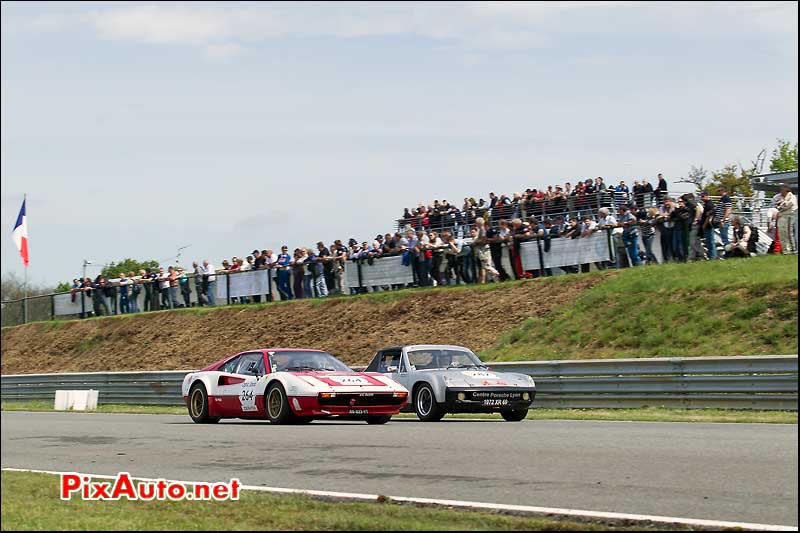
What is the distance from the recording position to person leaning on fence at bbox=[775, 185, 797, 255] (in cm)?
2448

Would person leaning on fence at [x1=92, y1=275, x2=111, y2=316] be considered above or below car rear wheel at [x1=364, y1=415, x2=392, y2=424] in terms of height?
above

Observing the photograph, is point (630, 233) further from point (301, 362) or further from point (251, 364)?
point (251, 364)

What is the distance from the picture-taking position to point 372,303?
34.0m

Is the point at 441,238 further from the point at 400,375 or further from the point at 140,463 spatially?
the point at 140,463

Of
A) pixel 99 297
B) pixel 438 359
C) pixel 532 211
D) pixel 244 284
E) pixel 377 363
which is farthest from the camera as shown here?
pixel 99 297

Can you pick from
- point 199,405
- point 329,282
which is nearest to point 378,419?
point 199,405

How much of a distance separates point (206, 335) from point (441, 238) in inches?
400

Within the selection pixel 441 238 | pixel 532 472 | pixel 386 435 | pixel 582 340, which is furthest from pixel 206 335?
pixel 532 472

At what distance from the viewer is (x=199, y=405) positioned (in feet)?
65.9

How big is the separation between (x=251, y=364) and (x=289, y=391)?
1.67 metres

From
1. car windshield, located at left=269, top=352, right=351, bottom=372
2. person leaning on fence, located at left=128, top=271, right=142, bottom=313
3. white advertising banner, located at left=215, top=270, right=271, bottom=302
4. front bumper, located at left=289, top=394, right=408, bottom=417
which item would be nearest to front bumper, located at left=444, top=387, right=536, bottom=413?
front bumper, located at left=289, top=394, right=408, bottom=417

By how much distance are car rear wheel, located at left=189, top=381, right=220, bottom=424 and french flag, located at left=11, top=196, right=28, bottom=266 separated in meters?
11.8

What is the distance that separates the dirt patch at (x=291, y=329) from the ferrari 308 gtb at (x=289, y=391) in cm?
1011

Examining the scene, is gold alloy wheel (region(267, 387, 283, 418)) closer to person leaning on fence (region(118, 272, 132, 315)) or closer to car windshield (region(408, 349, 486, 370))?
car windshield (region(408, 349, 486, 370))
